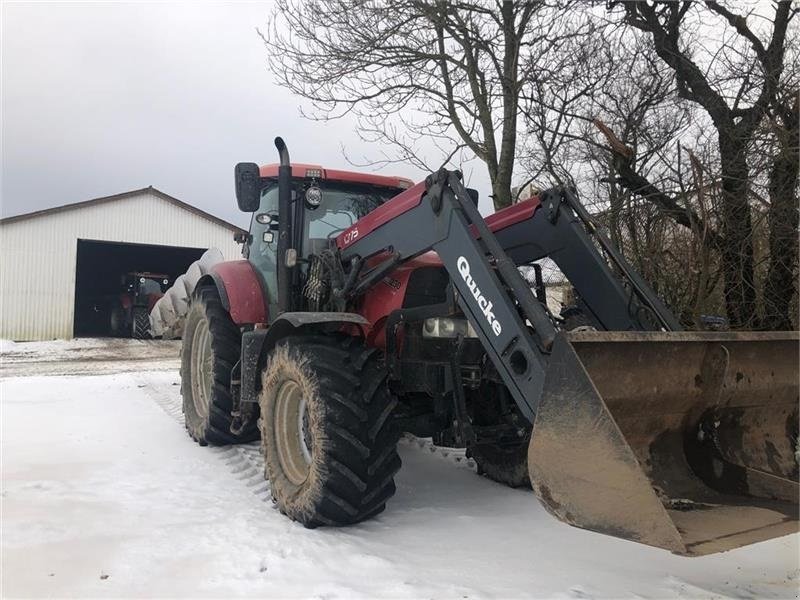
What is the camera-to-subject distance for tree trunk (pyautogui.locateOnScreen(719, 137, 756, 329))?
6.40 meters

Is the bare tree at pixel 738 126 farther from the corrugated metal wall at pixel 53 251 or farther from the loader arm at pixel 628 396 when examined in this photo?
the corrugated metal wall at pixel 53 251

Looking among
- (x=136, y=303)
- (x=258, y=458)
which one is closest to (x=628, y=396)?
(x=258, y=458)

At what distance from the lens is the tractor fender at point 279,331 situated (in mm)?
3686

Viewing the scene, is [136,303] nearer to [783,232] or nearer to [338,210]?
[338,210]

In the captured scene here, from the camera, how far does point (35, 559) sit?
10.4 feet

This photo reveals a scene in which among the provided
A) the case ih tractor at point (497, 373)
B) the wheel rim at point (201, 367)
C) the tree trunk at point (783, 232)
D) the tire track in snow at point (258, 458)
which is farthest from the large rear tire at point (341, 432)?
the tree trunk at point (783, 232)

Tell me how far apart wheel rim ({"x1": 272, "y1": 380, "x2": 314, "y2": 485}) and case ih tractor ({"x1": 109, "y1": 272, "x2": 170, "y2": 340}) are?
61.2 feet

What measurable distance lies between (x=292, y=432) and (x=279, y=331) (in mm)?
653

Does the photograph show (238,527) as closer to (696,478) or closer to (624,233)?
(696,478)

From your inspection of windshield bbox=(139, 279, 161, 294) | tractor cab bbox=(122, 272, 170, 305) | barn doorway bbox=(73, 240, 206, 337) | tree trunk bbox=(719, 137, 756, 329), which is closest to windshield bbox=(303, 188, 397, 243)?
tree trunk bbox=(719, 137, 756, 329)

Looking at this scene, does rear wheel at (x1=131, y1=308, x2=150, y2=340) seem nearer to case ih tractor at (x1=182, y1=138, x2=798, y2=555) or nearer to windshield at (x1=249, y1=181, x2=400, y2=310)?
windshield at (x1=249, y1=181, x2=400, y2=310)

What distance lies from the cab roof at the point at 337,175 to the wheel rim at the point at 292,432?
1.67 m

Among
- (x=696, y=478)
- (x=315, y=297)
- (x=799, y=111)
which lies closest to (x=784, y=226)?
(x=799, y=111)

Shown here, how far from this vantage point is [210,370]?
17.9 feet
